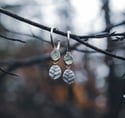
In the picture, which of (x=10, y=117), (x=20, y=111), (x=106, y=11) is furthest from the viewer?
(x=20, y=111)

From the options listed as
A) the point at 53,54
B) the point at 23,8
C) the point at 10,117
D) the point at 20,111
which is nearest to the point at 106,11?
the point at 53,54

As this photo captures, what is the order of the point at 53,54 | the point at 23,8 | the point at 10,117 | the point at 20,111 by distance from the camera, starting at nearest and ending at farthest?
the point at 53,54 → the point at 23,8 → the point at 10,117 → the point at 20,111

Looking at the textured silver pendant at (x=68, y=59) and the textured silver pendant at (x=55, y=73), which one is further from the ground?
the textured silver pendant at (x=68, y=59)

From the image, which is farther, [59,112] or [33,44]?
[33,44]

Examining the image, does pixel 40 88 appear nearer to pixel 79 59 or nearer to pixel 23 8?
pixel 79 59

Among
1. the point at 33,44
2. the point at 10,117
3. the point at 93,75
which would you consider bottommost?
the point at 10,117

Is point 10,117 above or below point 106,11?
below

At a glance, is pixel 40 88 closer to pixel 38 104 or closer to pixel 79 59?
pixel 38 104

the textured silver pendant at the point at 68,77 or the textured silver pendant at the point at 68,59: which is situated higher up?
the textured silver pendant at the point at 68,59

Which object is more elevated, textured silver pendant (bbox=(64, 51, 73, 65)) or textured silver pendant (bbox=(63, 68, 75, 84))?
textured silver pendant (bbox=(64, 51, 73, 65))

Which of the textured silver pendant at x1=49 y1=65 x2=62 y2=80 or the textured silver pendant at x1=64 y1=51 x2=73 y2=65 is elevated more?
the textured silver pendant at x1=64 y1=51 x2=73 y2=65
